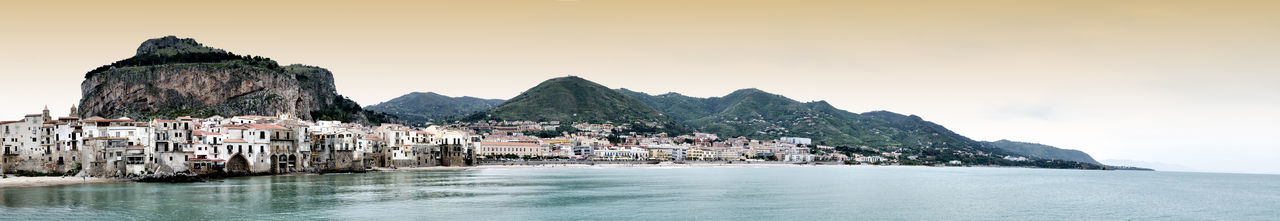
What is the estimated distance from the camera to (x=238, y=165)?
6525cm

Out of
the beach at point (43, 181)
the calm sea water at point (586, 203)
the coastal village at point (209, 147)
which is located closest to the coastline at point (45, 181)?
the beach at point (43, 181)

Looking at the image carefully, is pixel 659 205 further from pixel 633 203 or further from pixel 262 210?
pixel 262 210

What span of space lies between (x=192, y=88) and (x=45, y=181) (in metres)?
67.8

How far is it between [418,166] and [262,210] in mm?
56595

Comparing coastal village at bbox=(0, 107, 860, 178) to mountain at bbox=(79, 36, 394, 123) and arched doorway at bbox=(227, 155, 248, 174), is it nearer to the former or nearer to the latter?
arched doorway at bbox=(227, 155, 248, 174)

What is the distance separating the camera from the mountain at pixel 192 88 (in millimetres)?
109438

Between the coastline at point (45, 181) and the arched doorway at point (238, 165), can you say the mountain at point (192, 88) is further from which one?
the coastline at point (45, 181)

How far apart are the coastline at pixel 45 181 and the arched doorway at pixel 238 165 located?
1081 cm

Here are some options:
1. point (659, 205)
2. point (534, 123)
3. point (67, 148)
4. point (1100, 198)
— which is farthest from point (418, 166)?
point (534, 123)

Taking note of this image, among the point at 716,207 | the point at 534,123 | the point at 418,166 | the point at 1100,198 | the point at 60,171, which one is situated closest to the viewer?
the point at 716,207

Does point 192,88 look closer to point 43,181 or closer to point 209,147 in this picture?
point 209,147

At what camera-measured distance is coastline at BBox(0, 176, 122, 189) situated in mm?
48188

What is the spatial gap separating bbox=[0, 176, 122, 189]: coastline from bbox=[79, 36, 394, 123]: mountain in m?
53.0

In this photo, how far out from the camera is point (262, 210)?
33.1m
